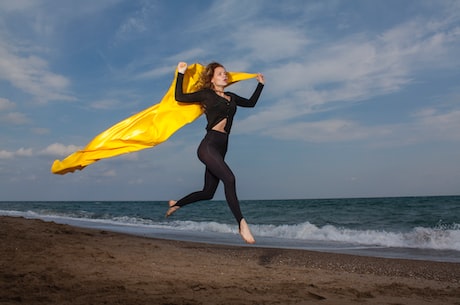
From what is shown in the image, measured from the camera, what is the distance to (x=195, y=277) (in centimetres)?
631

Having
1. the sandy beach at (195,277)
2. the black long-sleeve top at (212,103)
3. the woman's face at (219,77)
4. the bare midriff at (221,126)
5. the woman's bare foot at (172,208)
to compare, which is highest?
the woman's face at (219,77)

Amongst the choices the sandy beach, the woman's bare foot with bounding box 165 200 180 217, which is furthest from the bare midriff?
the sandy beach

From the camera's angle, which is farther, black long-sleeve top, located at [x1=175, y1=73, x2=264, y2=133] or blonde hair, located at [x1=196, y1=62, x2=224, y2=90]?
blonde hair, located at [x1=196, y1=62, x2=224, y2=90]

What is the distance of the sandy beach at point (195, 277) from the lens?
16.0 feet

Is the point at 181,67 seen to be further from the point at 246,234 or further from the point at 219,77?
the point at 246,234

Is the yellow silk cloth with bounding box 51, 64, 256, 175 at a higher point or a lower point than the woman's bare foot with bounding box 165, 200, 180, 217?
higher

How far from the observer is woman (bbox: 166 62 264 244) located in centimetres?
505

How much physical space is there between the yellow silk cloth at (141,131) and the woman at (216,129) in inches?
13.4

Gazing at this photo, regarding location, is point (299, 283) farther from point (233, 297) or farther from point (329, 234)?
point (329, 234)

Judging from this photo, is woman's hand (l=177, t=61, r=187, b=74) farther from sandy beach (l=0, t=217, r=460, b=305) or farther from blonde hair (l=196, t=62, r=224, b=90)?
sandy beach (l=0, t=217, r=460, b=305)

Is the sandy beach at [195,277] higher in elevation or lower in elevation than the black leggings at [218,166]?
lower

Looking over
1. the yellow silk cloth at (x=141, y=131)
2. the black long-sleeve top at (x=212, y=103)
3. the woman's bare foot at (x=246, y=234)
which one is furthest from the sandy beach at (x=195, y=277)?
the black long-sleeve top at (x=212, y=103)

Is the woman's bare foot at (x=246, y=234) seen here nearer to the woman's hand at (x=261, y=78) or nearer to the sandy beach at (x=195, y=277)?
the sandy beach at (x=195, y=277)

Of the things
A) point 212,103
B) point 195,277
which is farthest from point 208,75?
point 195,277
